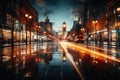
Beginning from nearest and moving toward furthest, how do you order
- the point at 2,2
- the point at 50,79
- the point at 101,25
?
1. the point at 50,79
2. the point at 2,2
3. the point at 101,25

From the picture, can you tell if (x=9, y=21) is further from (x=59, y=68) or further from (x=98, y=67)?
(x=98, y=67)

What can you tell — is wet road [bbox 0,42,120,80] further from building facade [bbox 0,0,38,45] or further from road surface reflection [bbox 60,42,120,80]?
building facade [bbox 0,0,38,45]

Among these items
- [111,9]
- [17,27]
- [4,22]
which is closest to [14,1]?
[17,27]

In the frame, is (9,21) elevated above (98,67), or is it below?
above

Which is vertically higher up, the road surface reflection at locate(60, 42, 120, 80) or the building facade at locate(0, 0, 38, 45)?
the building facade at locate(0, 0, 38, 45)

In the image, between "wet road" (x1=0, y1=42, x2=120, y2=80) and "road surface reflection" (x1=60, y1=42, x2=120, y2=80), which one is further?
"road surface reflection" (x1=60, y1=42, x2=120, y2=80)

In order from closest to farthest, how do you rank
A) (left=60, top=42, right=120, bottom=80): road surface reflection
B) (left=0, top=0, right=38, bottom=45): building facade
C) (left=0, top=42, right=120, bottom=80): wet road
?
1. (left=0, top=42, right=120, bottom=80): wet road
2. (left=60, top=42, right=120, bottom=80): road surface reflection
3. (left=0, top=0, right=38, bottom=45): building facade

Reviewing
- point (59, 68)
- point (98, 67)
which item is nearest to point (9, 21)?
point (59, 68)

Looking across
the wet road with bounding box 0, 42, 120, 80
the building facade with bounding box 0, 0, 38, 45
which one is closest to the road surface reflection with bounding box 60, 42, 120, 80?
the wet road with bounding box 0, 42, 120, 80

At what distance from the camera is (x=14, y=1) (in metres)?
74.0

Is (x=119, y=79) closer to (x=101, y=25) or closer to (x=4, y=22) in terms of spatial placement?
(x=4, y=22)

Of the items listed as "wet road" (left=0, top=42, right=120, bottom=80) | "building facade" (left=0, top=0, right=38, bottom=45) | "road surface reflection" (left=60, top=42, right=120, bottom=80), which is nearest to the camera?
"wet road" (left=0, top=42, right=120, bottom=80)

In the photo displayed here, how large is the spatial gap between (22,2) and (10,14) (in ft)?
67.2

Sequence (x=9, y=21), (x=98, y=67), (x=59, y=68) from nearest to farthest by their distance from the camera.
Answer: (x=59, y=68) → (x=98, y=67) → (x=9, y=21)
